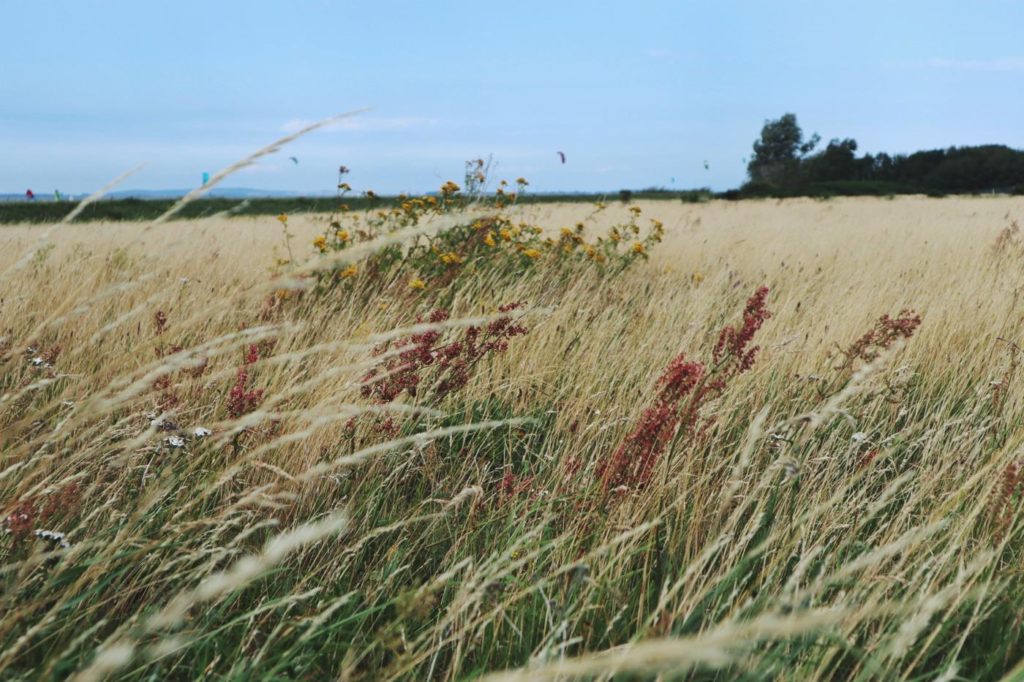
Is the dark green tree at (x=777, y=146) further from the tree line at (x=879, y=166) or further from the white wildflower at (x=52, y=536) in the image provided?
the white wildflower at (x=52, y=536)

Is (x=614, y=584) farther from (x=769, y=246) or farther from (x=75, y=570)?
(x=769, y=246)

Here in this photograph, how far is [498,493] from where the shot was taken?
1.97m

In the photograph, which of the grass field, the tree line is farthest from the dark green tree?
the grass field

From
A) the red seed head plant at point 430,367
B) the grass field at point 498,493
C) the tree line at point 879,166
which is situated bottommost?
the grass field at point 498,493

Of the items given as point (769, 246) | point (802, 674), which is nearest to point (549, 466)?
point (802, 674)

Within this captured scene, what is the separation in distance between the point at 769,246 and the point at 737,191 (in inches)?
1122

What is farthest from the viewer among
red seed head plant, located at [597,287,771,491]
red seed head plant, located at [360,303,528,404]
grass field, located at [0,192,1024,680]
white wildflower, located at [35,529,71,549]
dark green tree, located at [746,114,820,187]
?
dark green tree, located at [746,114,820,187]

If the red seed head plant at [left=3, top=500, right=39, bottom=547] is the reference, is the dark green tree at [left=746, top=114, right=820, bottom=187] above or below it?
above

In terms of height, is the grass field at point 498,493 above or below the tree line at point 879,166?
below

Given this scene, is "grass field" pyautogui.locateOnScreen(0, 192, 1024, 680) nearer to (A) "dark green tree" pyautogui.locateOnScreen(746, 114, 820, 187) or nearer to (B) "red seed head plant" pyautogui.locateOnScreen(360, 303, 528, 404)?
(B) "red seed head plant" pyautogui.locateOnScreen(360, 303, 528, 404)

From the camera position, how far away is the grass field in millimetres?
1273

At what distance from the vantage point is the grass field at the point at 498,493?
1.27m

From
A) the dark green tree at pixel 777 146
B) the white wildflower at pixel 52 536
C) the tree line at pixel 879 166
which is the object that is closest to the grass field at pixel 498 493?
the white wildflower at pixel 52 536

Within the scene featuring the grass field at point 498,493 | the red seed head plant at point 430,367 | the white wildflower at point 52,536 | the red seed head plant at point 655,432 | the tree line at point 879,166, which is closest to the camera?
the grass field at point 498,493
